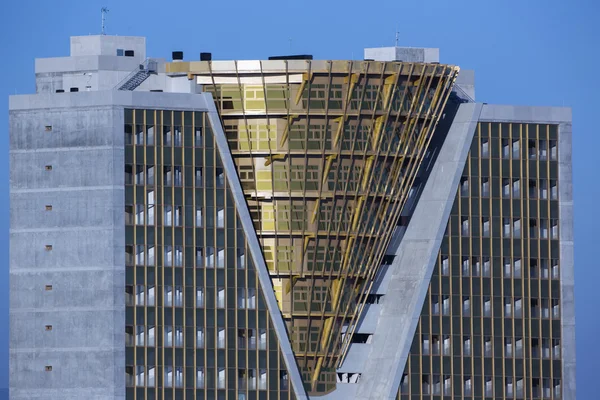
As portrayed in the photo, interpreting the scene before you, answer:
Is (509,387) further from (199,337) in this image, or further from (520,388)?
(199,337)

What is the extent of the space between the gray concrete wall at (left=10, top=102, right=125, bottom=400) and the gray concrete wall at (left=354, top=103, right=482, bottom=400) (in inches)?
998

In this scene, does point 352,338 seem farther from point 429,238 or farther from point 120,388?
point 120,388

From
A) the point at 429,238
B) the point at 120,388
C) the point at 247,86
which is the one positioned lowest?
the point at 120,388

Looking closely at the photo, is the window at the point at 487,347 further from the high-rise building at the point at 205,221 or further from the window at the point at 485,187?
the window at the point at 485,187

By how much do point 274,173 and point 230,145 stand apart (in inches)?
188

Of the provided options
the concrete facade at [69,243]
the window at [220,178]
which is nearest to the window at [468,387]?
the window at [220,178]

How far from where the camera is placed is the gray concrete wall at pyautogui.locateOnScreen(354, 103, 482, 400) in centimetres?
19475

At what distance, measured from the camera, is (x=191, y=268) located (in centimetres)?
18825

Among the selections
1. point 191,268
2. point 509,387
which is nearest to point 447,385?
point 509,387

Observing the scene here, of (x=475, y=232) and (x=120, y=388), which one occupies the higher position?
(x=475, y=232)

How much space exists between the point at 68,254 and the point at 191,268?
36.7 ft

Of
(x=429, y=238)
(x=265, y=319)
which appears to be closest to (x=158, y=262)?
(x=265, y=319)

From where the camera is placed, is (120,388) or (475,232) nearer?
(120,388)

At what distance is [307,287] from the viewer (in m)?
192
